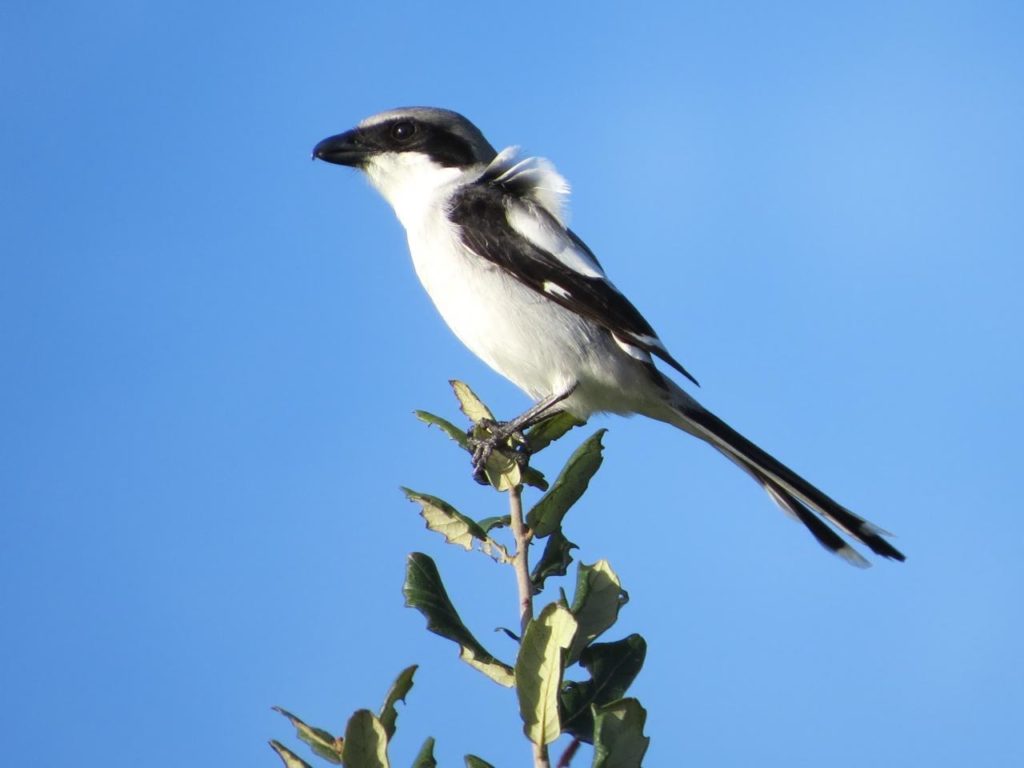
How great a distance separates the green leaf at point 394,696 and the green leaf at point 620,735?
1.08 feet

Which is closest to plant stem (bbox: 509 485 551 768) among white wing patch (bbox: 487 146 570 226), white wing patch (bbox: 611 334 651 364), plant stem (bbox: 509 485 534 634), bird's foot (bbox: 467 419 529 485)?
plant stem (bbox: 509 485 534 634)

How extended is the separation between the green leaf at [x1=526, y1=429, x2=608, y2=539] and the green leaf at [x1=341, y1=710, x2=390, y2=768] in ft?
2.27

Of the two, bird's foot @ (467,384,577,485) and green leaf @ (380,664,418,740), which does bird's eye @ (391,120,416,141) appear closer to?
bird's foot @ (467,384,577,485)

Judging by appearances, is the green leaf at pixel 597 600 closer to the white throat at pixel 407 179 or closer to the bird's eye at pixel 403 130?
the white throat at pixel 407 179

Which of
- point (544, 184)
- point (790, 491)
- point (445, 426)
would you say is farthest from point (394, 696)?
point (544, 184)

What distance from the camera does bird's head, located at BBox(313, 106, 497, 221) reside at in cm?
521

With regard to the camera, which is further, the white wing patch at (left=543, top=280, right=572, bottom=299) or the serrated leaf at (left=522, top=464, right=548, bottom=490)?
the white wing patch at (left=543, top=280, right=572, bottom=299)

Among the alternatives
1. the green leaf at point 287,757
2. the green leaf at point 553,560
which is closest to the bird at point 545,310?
the green leaf at point 553,560

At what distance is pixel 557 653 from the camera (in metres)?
1.98

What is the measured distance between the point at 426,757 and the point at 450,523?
0.61 metres

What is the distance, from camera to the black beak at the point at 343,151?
17.3ft

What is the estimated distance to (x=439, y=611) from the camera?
7.79 ft

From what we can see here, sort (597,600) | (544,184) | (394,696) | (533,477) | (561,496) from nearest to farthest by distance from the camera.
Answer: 1. (394,696)
2. (597,600)
3. (561,496)
4. (533,477)
5. (544,184)

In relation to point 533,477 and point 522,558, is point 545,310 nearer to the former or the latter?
point 533,477
